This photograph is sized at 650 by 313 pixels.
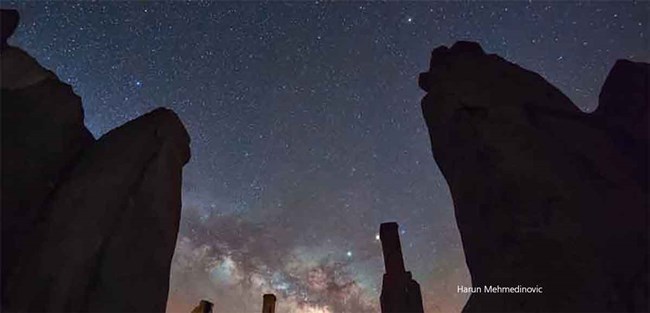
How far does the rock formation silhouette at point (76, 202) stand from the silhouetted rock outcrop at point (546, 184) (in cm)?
1082

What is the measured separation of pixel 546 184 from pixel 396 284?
10.5m

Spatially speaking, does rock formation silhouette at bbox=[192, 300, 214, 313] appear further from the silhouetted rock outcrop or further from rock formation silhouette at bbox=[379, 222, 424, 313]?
the silhouetted rock outcrop

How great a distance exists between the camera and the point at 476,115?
16562mm

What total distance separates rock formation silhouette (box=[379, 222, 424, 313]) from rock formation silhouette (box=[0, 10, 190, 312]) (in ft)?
36.6

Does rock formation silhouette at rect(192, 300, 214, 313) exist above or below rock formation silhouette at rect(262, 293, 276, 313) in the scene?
below

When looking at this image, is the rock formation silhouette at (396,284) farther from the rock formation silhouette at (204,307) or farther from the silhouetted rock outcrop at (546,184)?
the rock formation silhouette at (204,307)

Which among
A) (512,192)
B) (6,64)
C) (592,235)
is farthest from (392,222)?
(6,64)

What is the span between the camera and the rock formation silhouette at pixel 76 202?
12.7 meters

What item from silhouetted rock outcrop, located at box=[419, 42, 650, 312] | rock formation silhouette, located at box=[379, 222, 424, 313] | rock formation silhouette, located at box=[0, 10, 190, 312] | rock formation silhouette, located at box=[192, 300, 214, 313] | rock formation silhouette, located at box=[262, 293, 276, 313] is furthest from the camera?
rock formation silhouette, located at box=[262, 293, 276, 313]

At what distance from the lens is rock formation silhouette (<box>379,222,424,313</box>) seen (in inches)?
867

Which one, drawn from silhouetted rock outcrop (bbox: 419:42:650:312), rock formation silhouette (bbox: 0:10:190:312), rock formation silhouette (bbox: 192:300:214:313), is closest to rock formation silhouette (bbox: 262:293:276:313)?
rock formation silhouette (bbox: 192:300:214:313)

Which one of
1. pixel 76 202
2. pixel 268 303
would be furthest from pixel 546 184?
pixel 268 303

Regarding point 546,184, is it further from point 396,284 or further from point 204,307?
point 204,307

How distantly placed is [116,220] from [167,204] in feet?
7.85
